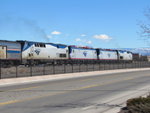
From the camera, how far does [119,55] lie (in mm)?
75312

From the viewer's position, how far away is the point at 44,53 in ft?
149

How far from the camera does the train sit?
37656mm

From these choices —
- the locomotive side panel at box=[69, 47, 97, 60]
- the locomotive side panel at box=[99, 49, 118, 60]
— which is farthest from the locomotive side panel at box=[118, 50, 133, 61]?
the locomotive side panel at box=[69, 47, 97, 60]

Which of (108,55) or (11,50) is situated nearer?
(11,50)

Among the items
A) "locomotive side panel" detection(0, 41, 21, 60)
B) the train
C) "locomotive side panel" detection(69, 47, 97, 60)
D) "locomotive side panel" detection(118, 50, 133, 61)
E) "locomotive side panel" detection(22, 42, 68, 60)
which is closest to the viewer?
"locomotive side panel" detection(0, 41, 21, 60)

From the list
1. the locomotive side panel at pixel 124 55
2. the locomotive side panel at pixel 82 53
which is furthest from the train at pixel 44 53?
the locomotive side panel at pixel 124 55

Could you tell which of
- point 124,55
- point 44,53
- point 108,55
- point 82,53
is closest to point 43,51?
point 44,53

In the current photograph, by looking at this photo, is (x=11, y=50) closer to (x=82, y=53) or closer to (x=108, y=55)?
(x=82, y=53)

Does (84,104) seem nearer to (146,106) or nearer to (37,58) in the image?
(146,106)

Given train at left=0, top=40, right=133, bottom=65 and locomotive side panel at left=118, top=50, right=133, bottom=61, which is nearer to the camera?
train at left=0, top=40, right=133, bottom=65

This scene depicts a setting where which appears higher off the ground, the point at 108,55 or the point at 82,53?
the point at 82,53

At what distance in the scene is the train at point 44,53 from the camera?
1483 inches

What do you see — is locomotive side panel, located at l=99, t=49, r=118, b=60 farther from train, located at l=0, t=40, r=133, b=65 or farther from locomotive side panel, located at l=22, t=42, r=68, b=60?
locomotive side panel, located at l=22, t=42, r=68, b=60

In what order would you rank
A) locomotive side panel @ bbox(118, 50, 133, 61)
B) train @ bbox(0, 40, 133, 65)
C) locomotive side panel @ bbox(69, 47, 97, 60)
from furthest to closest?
locomotive side panel @ bbox(118, 50, 133, 61), locomotive side panel @ bbox(69, 47, 97, 60), train @ bbox(0, 40, 133, 65)
